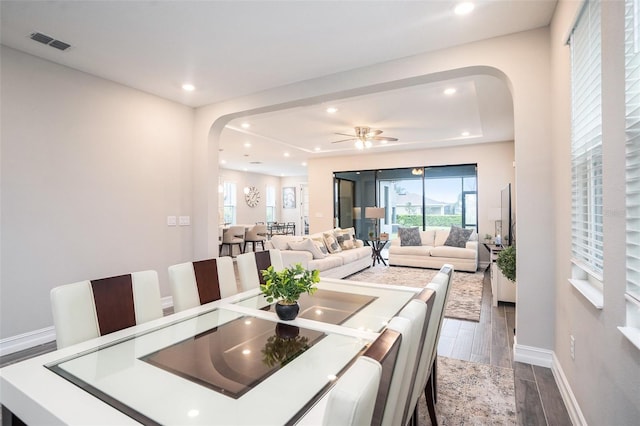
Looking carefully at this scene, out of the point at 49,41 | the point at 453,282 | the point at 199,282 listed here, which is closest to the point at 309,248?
the point at 453,282

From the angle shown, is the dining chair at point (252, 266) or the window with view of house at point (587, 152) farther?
the dining chair at point (252, 266)

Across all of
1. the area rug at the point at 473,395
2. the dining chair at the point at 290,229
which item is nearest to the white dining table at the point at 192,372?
the area rug at the point at 473,395

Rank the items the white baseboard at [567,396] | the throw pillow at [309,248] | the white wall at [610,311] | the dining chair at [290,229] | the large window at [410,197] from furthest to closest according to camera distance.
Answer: the dining chair at [290,229] < the large window at [410,197] < the throw pillow at [309,248] < the white baseboard at [567,396] < the white wall at [610,311]

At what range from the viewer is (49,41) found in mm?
2879

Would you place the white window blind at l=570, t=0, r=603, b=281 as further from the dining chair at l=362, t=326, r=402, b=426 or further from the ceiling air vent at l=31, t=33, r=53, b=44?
the ceiling air vent at l=31, t=33, r=53, b=44

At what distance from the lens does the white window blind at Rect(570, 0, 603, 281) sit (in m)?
1.68

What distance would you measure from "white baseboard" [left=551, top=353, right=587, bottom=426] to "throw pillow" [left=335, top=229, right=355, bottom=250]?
14.8 feet

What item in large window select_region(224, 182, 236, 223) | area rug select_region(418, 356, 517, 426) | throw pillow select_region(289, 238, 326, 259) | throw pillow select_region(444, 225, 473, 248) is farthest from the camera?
large window select_region(224, 182, 236, 223)

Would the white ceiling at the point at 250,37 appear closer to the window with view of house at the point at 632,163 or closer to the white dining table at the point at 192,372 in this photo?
the window with view of house at the point at 632,163

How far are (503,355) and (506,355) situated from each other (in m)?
0.03

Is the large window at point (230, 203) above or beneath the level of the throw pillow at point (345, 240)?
above

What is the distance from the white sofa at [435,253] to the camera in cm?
680

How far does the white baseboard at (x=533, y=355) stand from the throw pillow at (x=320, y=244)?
3.50 metres

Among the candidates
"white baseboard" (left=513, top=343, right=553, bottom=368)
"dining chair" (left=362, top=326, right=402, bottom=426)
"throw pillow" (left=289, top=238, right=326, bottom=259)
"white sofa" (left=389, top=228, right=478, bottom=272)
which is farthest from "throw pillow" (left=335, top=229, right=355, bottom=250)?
"dining chair" (left=362, top=326, right=402, bottom=426)
